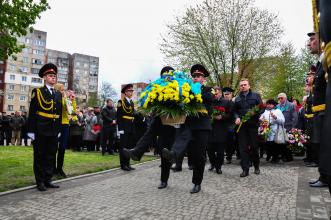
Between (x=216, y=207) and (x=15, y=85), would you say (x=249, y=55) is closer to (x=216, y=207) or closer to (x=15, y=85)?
(x=216, y=207)

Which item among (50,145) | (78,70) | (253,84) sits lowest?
(50,145)

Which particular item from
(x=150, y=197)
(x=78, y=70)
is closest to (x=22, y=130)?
(x=150, y=197)

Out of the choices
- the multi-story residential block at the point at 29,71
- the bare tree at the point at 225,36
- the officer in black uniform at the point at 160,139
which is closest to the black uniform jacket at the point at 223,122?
the officer in black uniform at the point at 160,139

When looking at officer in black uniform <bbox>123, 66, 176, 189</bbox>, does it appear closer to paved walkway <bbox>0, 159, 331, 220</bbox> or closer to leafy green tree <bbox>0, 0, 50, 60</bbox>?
paved walkway <bbox>0, 159, 331, 220</bbox>

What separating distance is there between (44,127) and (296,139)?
8.55m

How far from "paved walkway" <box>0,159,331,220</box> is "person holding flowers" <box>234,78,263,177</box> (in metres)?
0.95

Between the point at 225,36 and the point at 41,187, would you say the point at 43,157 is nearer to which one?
the point at 41,187

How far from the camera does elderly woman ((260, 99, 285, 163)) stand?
1169 centimetres

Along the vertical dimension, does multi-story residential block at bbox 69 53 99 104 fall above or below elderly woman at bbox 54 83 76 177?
above

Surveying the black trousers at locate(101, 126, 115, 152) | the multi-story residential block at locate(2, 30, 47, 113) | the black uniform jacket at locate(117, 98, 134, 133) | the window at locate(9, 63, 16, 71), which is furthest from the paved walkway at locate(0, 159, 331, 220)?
the window at locate(9, 63, 16, 71)

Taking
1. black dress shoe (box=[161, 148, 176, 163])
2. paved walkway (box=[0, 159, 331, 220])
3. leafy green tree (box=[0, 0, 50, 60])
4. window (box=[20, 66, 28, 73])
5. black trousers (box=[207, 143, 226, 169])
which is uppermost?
window (box=[20, 66, 28, 73])

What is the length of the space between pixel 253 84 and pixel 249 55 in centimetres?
283

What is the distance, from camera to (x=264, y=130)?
38.7ft

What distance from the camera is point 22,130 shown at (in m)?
23.2
